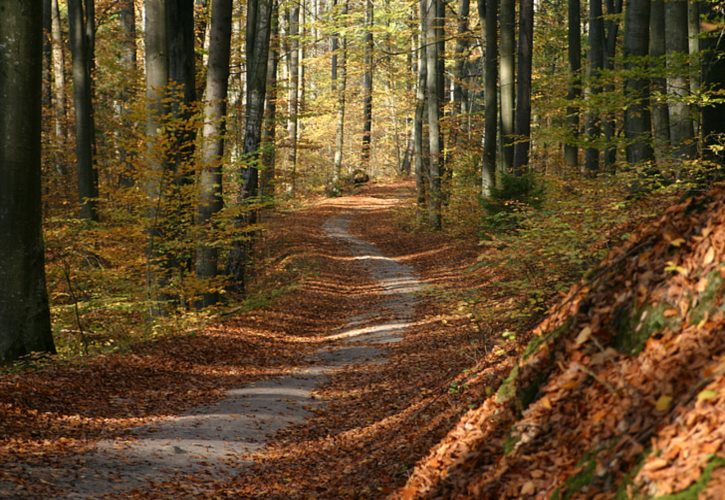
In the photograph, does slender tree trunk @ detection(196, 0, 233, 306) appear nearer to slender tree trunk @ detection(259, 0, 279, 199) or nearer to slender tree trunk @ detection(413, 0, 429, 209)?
slender tree trunk @ detection(259, 0, 279, 199)

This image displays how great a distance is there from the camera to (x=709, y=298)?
166 inches

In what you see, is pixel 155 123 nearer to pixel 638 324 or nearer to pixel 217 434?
pixel 217 434

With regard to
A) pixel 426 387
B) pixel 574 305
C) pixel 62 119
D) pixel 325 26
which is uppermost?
pixel 325 26

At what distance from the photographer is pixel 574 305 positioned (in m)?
5.48

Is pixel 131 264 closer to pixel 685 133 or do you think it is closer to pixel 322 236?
pixel 685 133

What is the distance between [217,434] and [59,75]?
20.4 metres

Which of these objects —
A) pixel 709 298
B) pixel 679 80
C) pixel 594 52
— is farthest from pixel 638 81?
pixel 594 52

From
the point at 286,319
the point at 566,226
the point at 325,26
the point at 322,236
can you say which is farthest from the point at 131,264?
the point at 325,26

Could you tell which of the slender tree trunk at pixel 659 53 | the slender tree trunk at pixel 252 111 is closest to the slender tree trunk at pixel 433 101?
the slender tree trunk at pixel 252 111

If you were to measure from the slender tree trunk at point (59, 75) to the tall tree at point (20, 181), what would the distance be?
50.1ft

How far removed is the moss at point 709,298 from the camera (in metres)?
4.16

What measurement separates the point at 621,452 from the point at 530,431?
102cm

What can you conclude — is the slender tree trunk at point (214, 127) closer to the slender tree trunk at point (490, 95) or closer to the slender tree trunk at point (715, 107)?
the slender tree trunk at point (715, 107)

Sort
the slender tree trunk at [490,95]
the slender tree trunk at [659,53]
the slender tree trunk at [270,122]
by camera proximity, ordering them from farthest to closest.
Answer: the slender tree trunk at [270,122]
the slender tree trunk at [490,95]
the slender tree trunk at [659,53]
